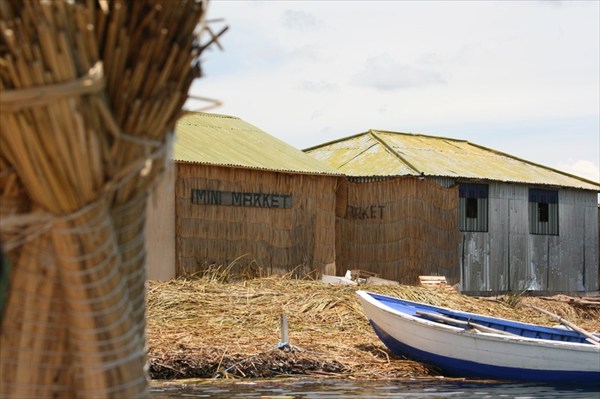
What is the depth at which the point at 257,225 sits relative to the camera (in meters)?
22.6

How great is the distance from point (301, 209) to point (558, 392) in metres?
9.80

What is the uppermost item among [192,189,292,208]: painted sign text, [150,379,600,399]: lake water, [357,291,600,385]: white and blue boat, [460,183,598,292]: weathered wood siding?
[192,189,292,208]: painted sign text

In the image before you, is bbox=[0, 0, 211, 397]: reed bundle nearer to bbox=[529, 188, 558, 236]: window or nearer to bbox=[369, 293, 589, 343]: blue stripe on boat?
bbox=[369, 293, 589, 343]: blue stripe on boat

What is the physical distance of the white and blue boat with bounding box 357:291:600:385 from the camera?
1538 cm

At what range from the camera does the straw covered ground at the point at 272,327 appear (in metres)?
14.5

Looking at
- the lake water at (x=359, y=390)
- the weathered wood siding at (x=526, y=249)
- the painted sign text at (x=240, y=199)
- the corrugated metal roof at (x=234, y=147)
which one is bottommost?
the lake water at (x=359, y=390)

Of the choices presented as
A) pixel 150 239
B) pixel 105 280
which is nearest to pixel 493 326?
pixel 150 239

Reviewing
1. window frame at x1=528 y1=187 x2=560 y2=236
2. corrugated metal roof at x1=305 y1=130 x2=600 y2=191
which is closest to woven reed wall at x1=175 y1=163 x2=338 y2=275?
corrugated metal roof at x1=305 y1=130 x2=600 y2=191

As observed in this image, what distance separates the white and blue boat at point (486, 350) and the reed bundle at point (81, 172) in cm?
1144

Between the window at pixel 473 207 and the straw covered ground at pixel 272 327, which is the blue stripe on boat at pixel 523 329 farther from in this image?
the window at pixel 473 207

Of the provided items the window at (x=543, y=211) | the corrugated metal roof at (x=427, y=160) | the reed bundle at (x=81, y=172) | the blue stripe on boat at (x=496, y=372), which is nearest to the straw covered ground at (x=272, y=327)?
the blue stripe on boat at (x=496, y=372)

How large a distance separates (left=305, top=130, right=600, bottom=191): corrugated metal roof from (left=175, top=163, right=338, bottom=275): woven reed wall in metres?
2.23

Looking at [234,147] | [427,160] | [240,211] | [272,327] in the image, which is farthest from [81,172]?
[427,160]

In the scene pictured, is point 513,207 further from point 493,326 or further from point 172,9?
point 172,9
